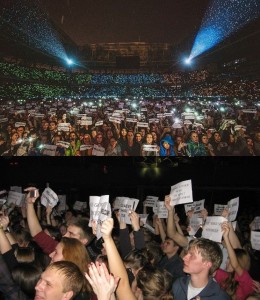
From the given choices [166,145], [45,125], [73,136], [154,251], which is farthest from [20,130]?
[154,251]

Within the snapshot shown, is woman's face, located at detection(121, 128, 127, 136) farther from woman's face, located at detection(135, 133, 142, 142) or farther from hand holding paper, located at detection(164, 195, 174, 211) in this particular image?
hand holding paper, located at detection(164, 195, 174, 211)

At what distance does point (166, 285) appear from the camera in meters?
2.86

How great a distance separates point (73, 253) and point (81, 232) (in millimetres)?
630

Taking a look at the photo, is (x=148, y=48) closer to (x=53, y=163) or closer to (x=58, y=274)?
(x=53, y=163)

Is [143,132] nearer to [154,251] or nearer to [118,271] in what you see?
[154,251]

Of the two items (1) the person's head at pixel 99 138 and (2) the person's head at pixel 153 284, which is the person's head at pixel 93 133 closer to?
(1) the person's head at pixel 99 138

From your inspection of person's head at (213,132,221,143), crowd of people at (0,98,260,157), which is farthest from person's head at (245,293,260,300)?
person's head at (213,132,221,143)

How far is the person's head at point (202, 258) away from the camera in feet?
9.99

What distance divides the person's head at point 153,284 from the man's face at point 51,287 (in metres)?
0.75

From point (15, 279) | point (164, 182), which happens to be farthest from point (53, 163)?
point (15, 279)

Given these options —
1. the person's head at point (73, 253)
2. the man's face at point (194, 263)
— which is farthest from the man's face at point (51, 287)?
the man's face at point (194, 263)

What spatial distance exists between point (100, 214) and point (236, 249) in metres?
1.47

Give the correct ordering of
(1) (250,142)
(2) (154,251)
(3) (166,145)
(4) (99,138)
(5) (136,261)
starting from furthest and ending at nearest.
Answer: (4) (99,138)
(3) (166,145)
(1) (250,142)
(2) (154,251)
(5) (136,261)

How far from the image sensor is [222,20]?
7.52 m
